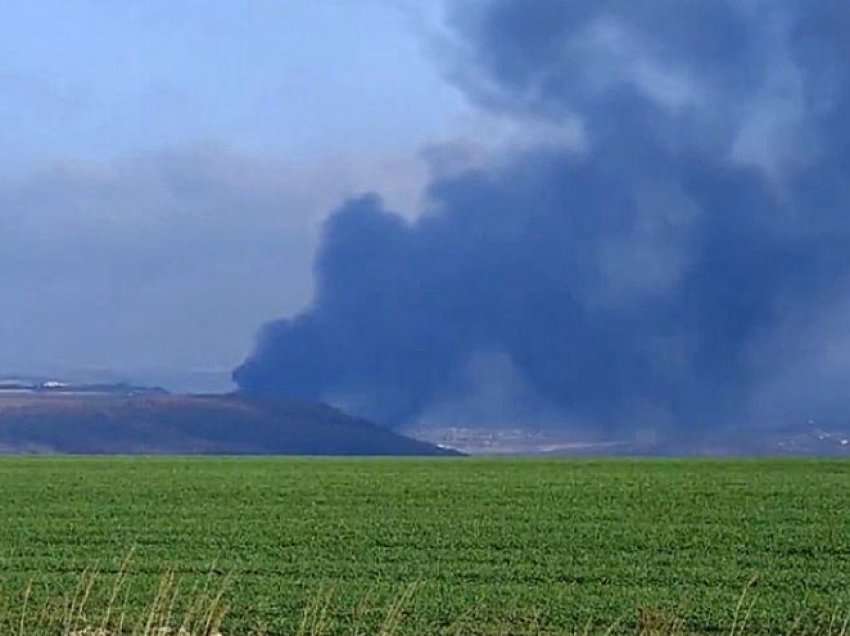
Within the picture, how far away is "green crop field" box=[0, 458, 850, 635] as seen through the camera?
19188 mm

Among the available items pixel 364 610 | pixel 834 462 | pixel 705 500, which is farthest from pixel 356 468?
pixel 364 610

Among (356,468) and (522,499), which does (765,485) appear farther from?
(356,468)

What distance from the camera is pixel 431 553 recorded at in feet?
84.8

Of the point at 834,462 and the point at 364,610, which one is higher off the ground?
the point at 834,462

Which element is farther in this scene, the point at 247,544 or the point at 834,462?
the point at 834,462

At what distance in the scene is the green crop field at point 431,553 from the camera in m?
19.2

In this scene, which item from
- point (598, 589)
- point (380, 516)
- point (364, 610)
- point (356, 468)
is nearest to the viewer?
point (364, 610)

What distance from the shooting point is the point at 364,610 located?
1919 cm

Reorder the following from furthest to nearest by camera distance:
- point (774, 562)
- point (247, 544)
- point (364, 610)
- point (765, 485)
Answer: point (765, 485) → point (247, 544) → point (774, 562) → point (364, 610)

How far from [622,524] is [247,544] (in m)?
6.72

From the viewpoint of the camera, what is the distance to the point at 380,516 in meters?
32.9

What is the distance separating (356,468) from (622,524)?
78.8 ft

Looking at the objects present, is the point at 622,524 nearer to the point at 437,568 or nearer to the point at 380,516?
the point at 380,516

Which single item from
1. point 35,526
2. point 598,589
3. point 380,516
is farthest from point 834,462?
point 598,589
